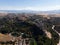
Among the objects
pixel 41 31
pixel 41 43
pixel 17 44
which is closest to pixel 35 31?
pixel 41 31

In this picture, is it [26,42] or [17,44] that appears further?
[26,42]

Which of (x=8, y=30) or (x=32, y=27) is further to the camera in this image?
(x=32, y=27)

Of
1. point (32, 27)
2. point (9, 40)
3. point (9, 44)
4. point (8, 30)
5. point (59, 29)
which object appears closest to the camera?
point (9, 44)

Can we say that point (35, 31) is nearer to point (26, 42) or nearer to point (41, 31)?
point (41, 31)

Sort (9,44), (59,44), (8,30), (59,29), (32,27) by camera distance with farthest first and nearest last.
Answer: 1. (59,29)
2. (32,27)
3. (8,30)
4. (59,44)
5. (9,44)

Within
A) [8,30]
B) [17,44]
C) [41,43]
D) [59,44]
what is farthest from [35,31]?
[17,44]

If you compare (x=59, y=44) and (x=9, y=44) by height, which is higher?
(x=9, y=44)

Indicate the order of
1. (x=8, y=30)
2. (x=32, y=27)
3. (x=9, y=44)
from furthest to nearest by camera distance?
(x=32, y=27)
(x=8, y=30)
(x=9, y=44)

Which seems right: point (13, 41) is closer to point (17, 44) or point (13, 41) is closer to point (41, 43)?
point (17, 44)

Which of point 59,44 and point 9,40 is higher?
point 9,40
